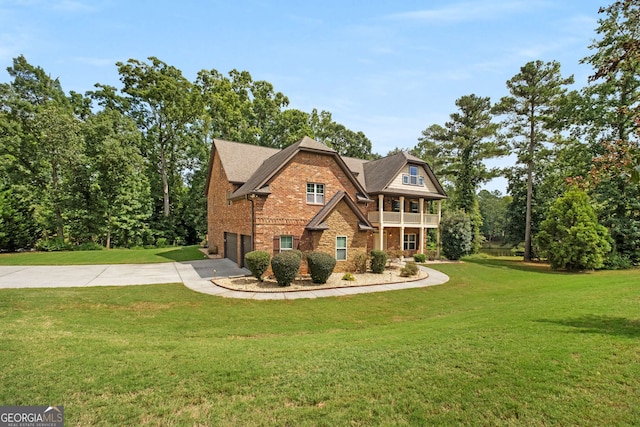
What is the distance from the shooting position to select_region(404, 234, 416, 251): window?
26728mm

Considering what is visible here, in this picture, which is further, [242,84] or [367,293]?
[242,84]

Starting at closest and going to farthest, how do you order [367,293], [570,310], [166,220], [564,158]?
[570,310], [367,293], [564,158], [166,220]

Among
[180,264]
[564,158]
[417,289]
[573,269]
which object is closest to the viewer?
[417,289]

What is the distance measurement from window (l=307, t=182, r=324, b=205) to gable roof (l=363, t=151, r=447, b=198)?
7082mm

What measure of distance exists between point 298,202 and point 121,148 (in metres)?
23.3

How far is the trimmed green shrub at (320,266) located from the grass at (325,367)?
5.25 meters

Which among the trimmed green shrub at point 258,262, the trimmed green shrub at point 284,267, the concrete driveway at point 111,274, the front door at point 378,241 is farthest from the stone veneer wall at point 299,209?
the front door at point 378,241

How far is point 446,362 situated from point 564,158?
30.8m

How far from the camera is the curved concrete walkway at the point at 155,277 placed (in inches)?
516

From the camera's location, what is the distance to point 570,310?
8.77m

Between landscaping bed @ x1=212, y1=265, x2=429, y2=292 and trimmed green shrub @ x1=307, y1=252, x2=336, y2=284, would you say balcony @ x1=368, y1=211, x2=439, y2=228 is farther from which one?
trimmed green shrub @ x1=307, y1=252, x2=336, y2=284

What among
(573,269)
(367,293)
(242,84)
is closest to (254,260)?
(367,293)

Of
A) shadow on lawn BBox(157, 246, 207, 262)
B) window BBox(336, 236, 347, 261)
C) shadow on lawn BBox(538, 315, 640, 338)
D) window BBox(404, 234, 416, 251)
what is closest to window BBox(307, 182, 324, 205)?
window BBox(336, 236, 347, 261)

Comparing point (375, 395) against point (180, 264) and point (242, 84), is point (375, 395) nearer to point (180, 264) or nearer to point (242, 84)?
point (180, 264)
